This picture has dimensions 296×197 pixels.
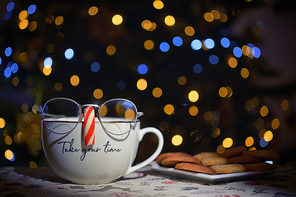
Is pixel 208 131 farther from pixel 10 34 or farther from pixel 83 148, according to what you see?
pixel 10 34

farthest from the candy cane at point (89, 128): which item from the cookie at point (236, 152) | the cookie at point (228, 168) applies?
the cookie at point (236, 152)

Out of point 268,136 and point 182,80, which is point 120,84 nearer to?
point 182,80

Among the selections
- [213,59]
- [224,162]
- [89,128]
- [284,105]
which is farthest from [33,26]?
[284,105]

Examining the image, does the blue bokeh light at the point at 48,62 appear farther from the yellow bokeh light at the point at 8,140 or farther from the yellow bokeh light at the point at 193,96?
the yellow bokeh light at the point at 193,96

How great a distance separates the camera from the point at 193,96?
0.82 meters

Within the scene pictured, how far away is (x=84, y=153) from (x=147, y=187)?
0.14 meters

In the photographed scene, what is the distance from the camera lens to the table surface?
46cm

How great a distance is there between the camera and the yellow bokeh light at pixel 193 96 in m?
0.82

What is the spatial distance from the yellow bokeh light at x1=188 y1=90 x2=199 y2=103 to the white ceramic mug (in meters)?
0.35

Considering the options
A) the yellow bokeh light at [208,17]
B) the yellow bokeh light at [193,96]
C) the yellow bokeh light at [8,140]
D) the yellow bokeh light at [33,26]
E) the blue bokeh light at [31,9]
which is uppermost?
the blue bokeh light at [31,9]

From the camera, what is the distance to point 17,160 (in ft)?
2.68

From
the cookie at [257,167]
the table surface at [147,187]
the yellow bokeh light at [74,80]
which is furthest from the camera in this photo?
the yellow bokeh light at [74,80]

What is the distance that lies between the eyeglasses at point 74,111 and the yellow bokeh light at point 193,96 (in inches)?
9.8

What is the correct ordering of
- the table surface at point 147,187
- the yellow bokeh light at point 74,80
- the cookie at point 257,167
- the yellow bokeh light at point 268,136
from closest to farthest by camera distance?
the table surface at point 147,187 → the cookie at point 257,167 → the yellow bokeh light at point 74,80 → the yellow bokeh light at point 268,136
